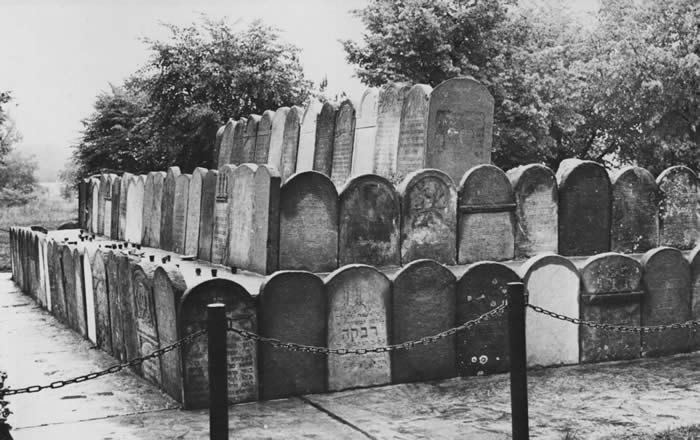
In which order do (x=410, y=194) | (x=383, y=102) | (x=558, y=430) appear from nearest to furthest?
(x=558, y=430), (x=410, y=194), (x=383, y=102)

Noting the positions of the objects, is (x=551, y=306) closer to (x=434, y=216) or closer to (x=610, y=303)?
(x=610, y=303)

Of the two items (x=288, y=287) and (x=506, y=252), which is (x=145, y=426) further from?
(x=506, y=252)

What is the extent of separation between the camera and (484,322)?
7.88 metres

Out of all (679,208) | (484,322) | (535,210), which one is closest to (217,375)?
(484,322)

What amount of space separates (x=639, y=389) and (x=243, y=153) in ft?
36.1

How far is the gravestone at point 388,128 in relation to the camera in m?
11.6

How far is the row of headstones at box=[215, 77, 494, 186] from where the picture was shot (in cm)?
1109

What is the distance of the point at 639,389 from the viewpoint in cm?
726

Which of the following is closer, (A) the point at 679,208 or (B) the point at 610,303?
(B) the point at 610,303

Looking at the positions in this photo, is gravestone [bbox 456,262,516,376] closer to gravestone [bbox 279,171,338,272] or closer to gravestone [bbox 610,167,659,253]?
gravestone [bbox 279,171,338,272]

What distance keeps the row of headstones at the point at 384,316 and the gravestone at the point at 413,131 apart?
334cm

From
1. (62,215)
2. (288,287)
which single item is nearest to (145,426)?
(288,287)

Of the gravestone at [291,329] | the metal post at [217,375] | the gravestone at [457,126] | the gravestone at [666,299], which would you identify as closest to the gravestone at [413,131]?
the gravestone at [457,126]

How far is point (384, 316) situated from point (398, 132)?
455 cm
